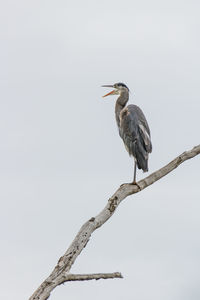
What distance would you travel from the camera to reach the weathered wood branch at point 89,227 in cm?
898

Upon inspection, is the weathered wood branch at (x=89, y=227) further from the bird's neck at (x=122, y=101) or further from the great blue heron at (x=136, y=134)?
the bird's neck at (x=122, y=101)

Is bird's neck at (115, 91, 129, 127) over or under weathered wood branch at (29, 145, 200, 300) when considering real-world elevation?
over

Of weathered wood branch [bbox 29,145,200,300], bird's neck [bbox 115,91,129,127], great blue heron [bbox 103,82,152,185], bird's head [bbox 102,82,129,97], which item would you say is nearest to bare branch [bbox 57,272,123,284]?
weathered wood branch [bbox 29,145,200,300]

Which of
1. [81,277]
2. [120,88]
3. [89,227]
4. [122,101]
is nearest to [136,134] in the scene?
[122,101]

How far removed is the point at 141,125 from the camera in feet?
49.2

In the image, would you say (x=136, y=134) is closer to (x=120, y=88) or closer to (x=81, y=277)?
(x=120, y=88)

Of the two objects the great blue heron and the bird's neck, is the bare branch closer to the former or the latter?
the great blue heron

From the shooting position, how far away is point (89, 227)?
994 centimetres

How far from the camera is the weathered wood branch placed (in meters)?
8.98

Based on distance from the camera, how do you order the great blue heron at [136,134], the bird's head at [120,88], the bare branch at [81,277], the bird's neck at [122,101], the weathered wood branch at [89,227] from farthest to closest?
the bird's head at [120,88], the bird's neck at [122,101], the great blue heron at [136,134], the bare branch at [81,277], the weathered wood branch at [89,227]

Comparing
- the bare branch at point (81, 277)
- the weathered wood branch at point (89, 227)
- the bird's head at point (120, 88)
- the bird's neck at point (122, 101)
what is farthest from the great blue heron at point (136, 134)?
the bare branch at point (81, 277)

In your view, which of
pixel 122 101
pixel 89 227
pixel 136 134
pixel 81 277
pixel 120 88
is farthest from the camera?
pixel 120 88

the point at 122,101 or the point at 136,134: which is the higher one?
the point at 122,101

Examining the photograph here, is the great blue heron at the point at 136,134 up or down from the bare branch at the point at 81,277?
up
